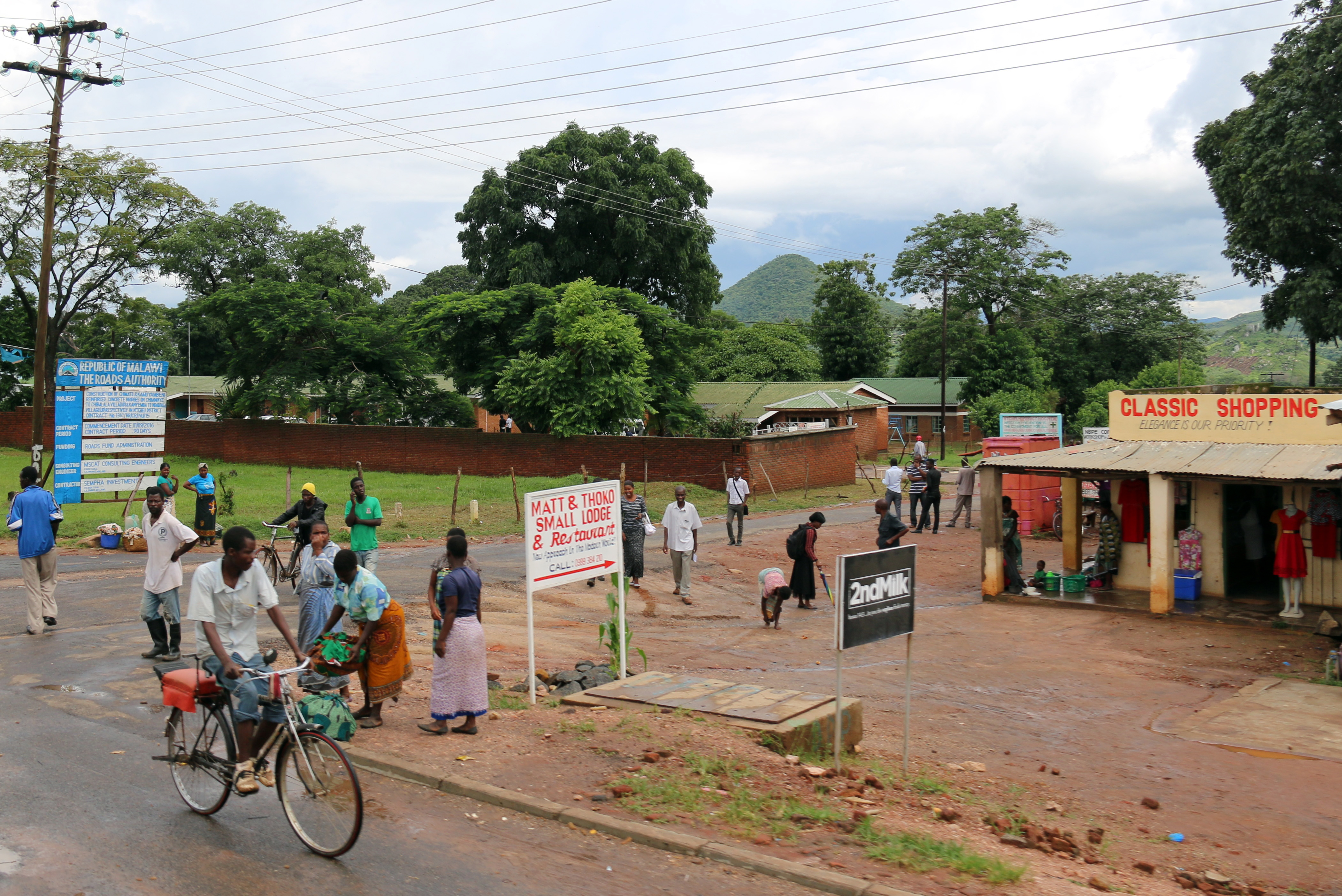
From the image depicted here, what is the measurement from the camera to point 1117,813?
7.31 meters

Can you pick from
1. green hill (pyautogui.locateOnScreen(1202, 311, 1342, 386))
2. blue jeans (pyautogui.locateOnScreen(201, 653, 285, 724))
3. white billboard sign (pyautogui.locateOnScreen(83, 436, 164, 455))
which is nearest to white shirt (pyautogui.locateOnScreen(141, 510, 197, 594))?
blue jeans (pyautogui.locateOnScreen(201, 653, 285, 724))

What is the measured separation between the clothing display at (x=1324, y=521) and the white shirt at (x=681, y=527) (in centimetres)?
964

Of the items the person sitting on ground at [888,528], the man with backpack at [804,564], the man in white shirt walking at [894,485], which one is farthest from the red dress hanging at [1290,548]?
the man in white shirt walking at [894,485]

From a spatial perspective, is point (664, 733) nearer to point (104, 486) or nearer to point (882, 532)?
point (882, 532)

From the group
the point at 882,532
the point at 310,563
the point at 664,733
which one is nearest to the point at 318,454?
the point at 882,532

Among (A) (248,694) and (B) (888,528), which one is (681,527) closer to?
(B) (888,528)

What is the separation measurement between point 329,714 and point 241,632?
1258mm

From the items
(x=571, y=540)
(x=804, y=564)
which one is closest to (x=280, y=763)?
(x=571, y=540)

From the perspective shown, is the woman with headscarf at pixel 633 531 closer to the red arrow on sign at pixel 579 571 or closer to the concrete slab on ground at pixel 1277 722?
the red arrow on sign at pixel 579 571

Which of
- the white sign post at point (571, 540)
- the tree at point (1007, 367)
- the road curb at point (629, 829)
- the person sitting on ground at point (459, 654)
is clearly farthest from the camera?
the tree at point (1007, 367)

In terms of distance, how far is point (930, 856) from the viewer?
18.7ft

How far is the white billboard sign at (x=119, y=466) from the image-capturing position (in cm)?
2092

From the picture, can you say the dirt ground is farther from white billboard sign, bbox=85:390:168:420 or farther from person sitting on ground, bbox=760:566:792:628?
white billboard sign, bbox=85:390:168:420

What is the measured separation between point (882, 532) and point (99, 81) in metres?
19.5
